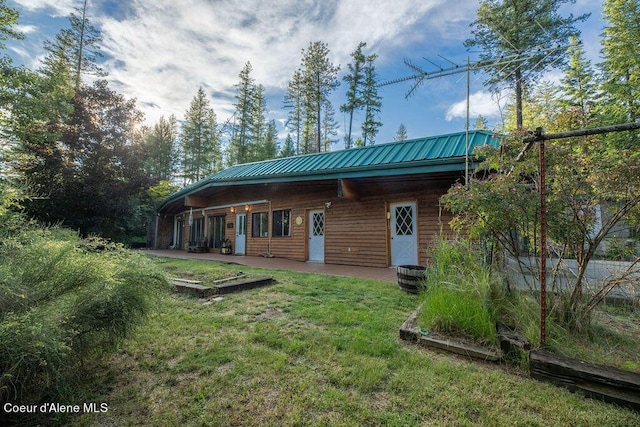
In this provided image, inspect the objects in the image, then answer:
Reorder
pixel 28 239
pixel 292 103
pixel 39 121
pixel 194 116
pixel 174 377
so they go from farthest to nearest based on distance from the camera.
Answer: pixel 194 116 < pixel 292 103 < pixel 39 121 < pixel 28 239 < pixel 174 377

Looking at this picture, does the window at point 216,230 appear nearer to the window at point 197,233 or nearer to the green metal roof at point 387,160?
the window at point 197,233

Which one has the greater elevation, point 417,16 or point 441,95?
point 417,16

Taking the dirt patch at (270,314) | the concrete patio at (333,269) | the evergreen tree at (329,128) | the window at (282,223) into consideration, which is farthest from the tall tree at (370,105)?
the dirt patch at (270,314)

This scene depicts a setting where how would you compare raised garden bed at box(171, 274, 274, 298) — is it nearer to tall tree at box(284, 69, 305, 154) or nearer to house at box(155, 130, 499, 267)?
house at box(155, 130, 499, 267)

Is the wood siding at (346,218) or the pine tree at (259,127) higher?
the pine tree at (259,127)

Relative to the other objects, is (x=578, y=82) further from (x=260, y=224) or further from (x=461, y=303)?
(x=260, y=224)

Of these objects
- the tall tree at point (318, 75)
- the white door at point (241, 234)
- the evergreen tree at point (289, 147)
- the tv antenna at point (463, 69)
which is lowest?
the white door at point (241, 234)

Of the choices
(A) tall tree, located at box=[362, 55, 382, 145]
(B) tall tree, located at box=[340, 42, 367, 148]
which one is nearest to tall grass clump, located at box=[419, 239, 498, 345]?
(A) tall tree, located at box=[362, 55, 382, 145]

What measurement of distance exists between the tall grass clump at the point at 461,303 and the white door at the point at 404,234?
3836 millimetres

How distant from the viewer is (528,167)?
103 inches

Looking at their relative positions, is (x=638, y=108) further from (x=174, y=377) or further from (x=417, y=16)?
(x=174, y=377)

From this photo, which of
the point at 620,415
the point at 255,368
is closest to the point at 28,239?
the point at 255,368

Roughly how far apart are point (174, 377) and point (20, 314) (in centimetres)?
99

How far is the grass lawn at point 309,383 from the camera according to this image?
1513 mm
